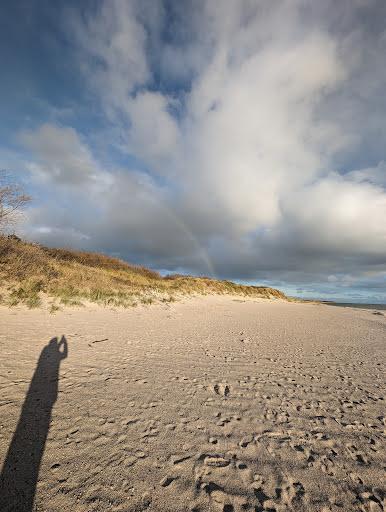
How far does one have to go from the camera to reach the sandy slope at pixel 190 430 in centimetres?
221

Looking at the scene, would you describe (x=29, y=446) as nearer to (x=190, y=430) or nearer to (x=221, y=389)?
(x=190, y=430)

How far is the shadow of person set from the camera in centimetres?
A: 209

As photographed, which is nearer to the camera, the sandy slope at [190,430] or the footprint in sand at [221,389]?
the sandy slope at [190,430]

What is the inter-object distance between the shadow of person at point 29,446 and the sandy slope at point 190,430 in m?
0.01

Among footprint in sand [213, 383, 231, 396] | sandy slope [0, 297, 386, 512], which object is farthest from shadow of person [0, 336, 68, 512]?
footprint in sand [213, 383, 231, 396]

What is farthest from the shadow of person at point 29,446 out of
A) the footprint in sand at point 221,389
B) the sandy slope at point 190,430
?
the footprint in sand at point 221,389

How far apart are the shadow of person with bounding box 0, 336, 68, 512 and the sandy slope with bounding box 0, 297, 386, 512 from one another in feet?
0.05

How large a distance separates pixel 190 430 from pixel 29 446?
192 cm

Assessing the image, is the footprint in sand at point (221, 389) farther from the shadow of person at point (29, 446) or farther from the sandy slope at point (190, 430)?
the shadow of person at point (29, 446)

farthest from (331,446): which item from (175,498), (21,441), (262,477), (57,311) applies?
(57,311)

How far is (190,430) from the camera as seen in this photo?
3.15 m

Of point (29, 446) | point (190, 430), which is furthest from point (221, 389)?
point (29, 446)

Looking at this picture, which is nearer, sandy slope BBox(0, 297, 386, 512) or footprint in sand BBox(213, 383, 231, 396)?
sandy slope BBox(0, 297, 386, 512)

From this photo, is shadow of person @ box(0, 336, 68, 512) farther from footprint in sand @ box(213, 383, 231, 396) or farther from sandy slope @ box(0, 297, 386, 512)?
footprint in sand @ box(213, 383, 231, 396)
